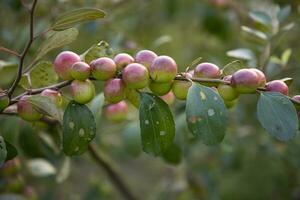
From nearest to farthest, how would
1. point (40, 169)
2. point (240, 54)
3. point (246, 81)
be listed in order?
point (246, 81), point (240, 54), point (40, 169)

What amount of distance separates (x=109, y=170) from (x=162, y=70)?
2.24 ft

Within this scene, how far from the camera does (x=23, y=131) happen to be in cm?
120

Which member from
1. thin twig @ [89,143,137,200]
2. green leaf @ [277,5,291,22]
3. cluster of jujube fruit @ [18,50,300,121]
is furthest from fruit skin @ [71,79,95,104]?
green leaf @ [277,5,291,22]

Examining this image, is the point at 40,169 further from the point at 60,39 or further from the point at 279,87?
the point at 279,87

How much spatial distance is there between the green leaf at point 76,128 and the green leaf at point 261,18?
528mm

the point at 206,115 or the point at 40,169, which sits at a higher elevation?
the point at 206,115

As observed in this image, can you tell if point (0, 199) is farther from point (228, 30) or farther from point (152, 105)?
point (228, 30)

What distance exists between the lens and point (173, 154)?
119 cm

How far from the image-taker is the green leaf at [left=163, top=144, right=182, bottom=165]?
118 cm

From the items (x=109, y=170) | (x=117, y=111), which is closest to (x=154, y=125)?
(x=117, y=111)

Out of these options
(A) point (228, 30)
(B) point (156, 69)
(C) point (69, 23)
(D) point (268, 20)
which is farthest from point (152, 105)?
(A) point (228, 30)

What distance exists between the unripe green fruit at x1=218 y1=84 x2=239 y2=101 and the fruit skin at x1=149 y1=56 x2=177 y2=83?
0.24 feet

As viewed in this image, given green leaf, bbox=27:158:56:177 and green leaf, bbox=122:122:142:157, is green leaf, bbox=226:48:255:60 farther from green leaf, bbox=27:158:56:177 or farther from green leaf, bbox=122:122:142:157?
green leaf, bbox=27:158:56:177

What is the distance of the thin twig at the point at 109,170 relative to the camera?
47.1 inches
